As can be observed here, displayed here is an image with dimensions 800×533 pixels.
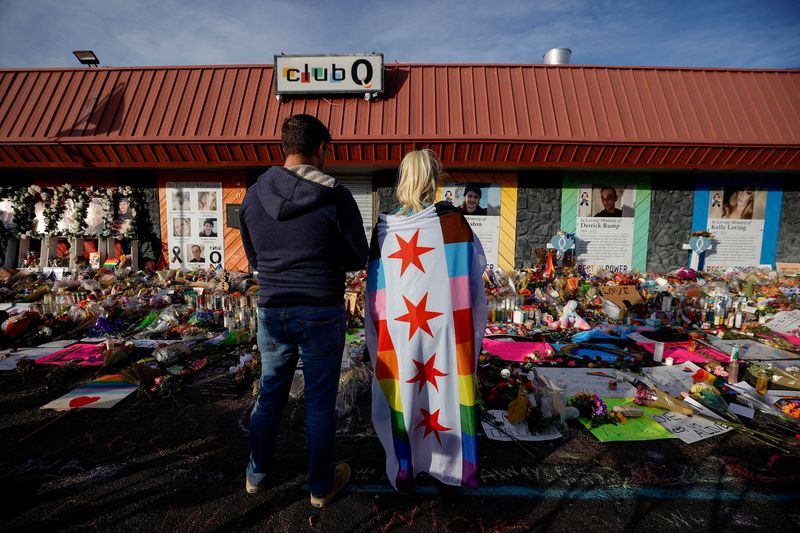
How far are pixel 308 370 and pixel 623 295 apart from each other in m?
7.00

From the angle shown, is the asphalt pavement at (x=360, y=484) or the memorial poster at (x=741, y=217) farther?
the memorial poster at (x=741, y=217)

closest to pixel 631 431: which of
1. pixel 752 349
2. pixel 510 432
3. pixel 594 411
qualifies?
pixel 594 411

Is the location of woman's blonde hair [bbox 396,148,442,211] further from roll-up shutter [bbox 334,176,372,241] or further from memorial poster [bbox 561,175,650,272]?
memorial poster [bbox 561,175,650,272]

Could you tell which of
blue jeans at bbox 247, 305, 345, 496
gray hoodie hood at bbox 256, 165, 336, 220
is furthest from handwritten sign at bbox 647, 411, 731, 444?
gray hoodie hood at bbox 256, 165, 336, 220

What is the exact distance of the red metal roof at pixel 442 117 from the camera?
7.88 m

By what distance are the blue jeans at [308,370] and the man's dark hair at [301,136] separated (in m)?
0.98

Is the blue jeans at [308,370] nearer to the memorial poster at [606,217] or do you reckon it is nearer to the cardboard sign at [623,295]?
the cardboard sign at [623,295]

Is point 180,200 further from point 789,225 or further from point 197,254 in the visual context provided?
point 789,225

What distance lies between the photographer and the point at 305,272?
7.19 feet

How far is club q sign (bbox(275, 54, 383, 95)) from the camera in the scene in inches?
332

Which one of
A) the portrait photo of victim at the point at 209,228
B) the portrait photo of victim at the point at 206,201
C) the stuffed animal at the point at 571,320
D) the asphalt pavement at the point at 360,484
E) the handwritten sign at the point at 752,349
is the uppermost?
the portrait photo of victim at the point at 206,201

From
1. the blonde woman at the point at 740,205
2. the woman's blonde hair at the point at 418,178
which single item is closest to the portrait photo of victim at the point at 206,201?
the woman's blonde hair at the point at 418,178

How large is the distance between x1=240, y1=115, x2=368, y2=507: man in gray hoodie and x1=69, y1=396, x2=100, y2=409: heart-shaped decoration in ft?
8.76

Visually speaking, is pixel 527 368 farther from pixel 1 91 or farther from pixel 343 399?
pixel 1 91
